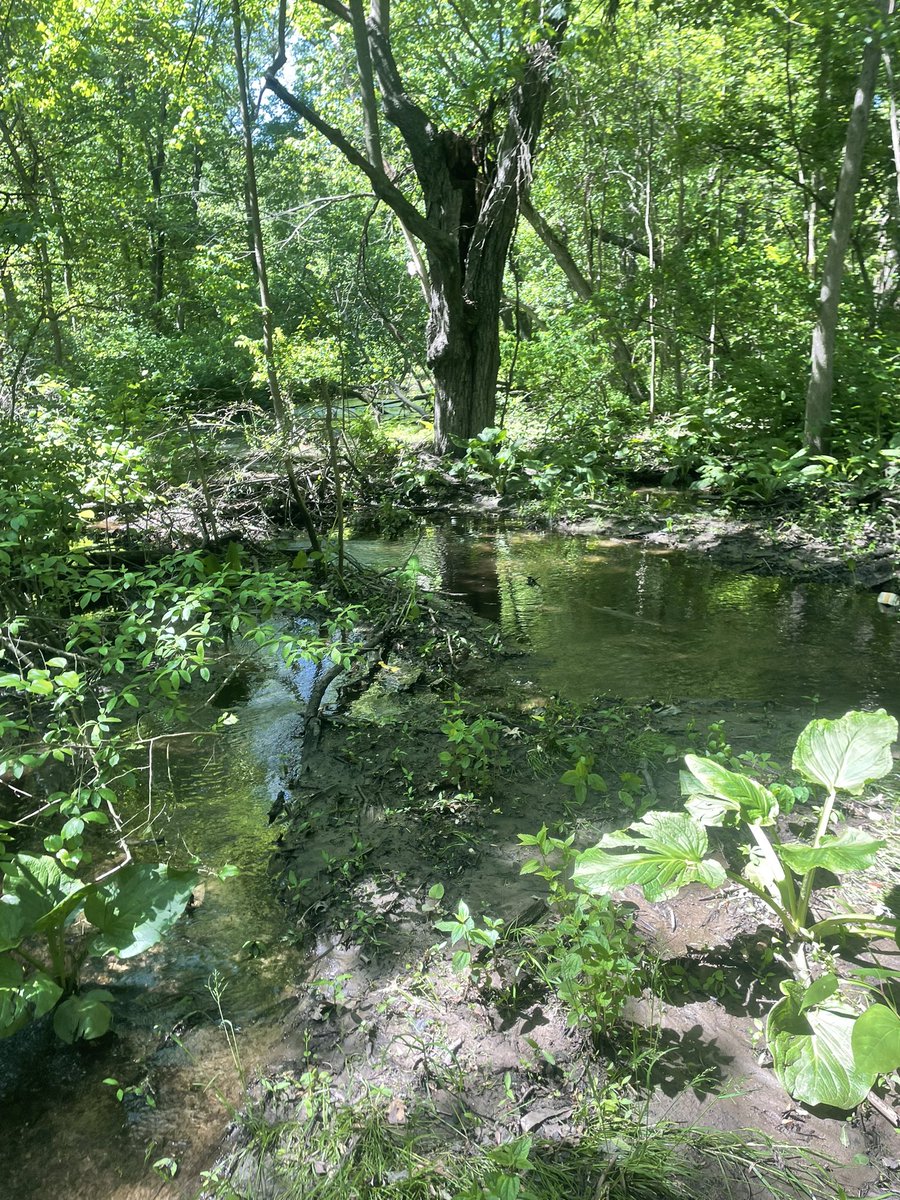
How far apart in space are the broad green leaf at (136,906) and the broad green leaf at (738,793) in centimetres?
178

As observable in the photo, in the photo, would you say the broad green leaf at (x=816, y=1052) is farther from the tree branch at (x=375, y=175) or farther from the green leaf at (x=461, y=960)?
the tree branch at (x=375, y=175)

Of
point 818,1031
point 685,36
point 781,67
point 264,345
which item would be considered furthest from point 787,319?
point 818,1031

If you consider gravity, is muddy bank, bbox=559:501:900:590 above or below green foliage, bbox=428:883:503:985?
above

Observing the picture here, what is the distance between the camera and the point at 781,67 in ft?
29.2

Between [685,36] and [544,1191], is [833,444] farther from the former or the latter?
[544,1191]

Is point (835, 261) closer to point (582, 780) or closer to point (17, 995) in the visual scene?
point (582, 780)

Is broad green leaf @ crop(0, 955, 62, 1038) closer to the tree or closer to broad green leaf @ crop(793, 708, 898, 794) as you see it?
broad green leaf @ crop(793, 708, 898, 794)

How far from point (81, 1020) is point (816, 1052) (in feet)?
7.26

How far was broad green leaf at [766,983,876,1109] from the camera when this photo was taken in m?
1.71

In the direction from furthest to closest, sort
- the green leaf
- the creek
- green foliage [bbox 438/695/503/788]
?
green foliage [bbox 438/695/503/788]
the green leaf
the creek

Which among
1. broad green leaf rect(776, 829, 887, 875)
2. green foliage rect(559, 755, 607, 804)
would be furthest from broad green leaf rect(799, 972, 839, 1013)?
green foliage rect(559, 755, 607, 804)

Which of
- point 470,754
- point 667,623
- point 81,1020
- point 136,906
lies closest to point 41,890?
point 136,906

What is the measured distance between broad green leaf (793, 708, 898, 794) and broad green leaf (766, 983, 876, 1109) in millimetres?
663

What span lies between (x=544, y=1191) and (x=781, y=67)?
11.4 metres
